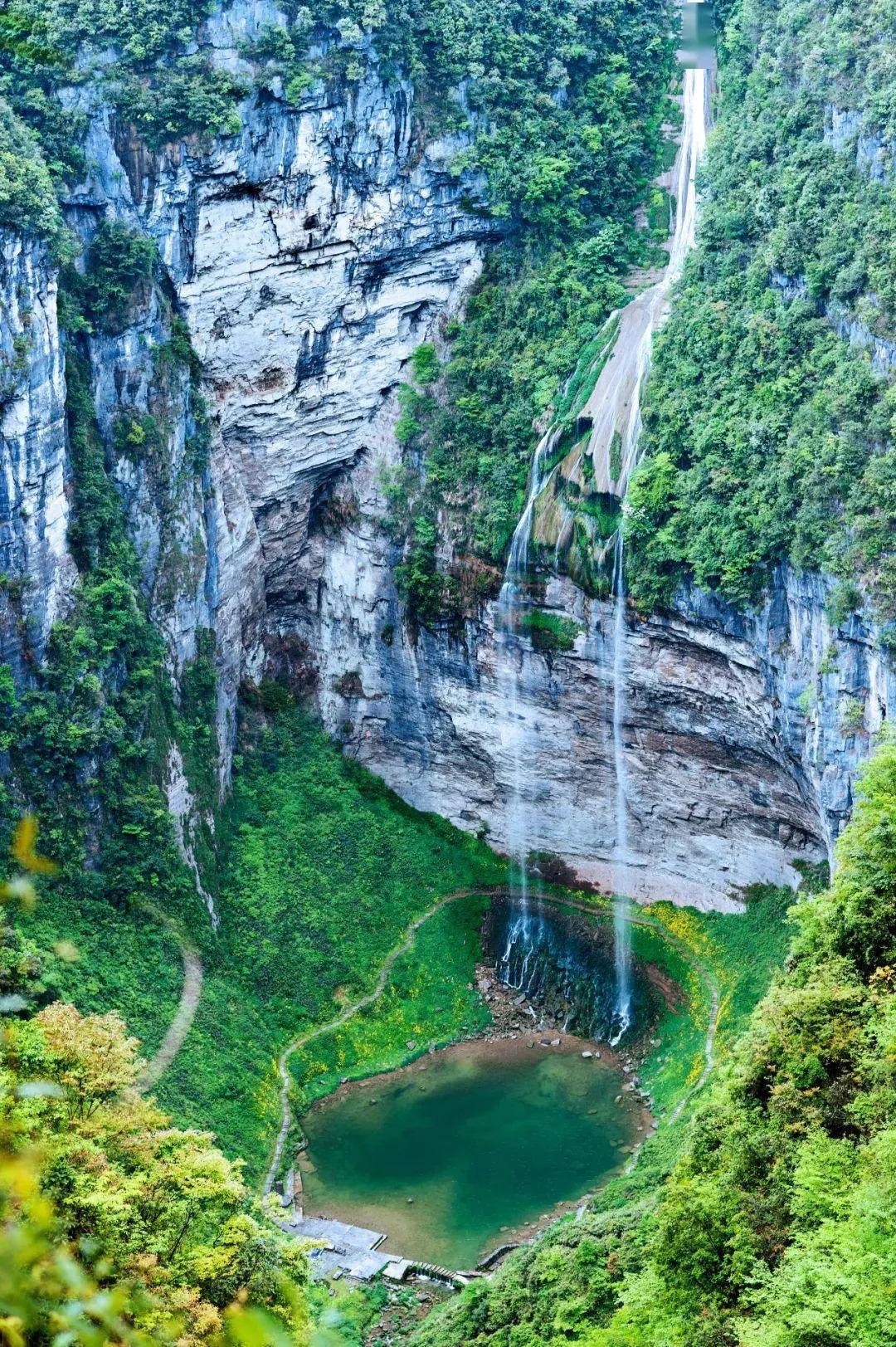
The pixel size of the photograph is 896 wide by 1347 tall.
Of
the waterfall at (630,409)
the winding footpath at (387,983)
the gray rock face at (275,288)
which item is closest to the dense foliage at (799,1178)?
the winding footpath at (387,983)

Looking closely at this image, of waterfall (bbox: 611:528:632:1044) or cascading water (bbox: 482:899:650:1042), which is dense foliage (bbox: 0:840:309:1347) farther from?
waterfall (bbox: 611:528:632:1044)

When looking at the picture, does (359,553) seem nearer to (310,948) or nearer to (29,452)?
(310,948)

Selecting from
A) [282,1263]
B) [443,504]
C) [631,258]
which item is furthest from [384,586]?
[282,1263]

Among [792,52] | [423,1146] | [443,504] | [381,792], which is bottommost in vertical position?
[423,1146]

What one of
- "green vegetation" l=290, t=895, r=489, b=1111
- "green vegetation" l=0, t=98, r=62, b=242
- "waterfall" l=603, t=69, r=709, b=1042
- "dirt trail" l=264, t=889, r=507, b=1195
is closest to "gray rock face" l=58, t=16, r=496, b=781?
"green vegetation" l=0, t=98, r=62, b=242

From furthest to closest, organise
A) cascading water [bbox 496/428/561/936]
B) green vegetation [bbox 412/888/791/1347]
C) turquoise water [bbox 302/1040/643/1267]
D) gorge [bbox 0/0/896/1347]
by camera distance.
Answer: cascading water [bbox 496/428/561/936]
turquoise water [bbox 302/1040/643/1267]
gorge [bbox 0/0/896/1347]
green vegetation [bbox 412/888/791/1347]

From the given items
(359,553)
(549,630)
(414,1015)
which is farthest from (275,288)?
(414,1015)

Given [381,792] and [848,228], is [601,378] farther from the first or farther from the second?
[381,792]
